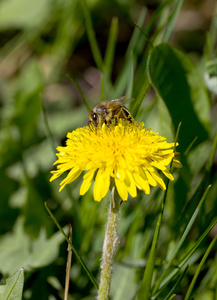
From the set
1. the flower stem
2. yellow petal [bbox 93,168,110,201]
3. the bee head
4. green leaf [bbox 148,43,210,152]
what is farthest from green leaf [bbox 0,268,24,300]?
green leaf [bbox 148,43,210,152]

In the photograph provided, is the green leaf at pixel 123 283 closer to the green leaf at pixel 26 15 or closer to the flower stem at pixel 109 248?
the flower stem at pixel 109 248

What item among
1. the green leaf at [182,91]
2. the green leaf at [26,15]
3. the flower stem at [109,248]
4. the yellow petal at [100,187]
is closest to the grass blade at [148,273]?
the flower stem at [109,248]

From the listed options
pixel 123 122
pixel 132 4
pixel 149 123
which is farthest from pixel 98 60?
pixel 132 4

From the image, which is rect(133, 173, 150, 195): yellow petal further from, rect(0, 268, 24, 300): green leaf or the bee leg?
rect(0, 268, 24, 300): green leaf

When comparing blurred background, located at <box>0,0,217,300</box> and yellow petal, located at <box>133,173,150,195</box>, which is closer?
yellow petal, located at <box>133,173,150,195</box>

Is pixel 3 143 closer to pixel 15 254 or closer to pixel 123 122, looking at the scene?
pixel 15 254

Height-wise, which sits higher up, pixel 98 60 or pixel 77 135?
pixel 98 60
